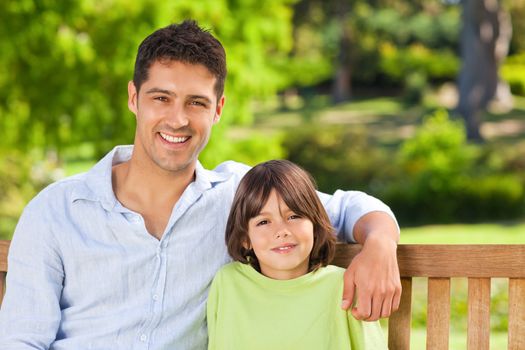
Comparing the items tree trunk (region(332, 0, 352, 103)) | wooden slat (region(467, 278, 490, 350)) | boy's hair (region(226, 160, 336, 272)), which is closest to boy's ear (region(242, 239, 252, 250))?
boy's hair (region(226, 160, 336, 272))

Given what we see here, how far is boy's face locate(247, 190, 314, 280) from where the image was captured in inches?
109

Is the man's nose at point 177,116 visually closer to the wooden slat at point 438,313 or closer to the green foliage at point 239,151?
the wooden slat at point 438,313

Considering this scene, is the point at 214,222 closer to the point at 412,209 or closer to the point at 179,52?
the point at 179,52

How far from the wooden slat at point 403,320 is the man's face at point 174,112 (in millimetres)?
837

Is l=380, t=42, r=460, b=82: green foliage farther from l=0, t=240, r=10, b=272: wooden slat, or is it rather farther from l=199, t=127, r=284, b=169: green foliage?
l=0, t=240, r=10, b=272: wooden slat

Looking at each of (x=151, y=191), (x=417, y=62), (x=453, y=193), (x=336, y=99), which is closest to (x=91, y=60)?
(x=453, y=193)

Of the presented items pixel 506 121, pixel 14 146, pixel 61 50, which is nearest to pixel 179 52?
pixel 61 50

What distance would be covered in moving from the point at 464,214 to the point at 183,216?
13184 mm

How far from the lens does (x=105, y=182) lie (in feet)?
9.54

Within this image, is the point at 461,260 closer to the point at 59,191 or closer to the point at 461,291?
the point at 59,191

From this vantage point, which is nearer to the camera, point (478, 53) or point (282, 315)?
point (282, 315)

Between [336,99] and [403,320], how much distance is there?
820 inches

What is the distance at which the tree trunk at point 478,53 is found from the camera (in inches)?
756

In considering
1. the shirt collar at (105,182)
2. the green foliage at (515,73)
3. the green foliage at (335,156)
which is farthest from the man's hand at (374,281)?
the green foliage at (515,73)
